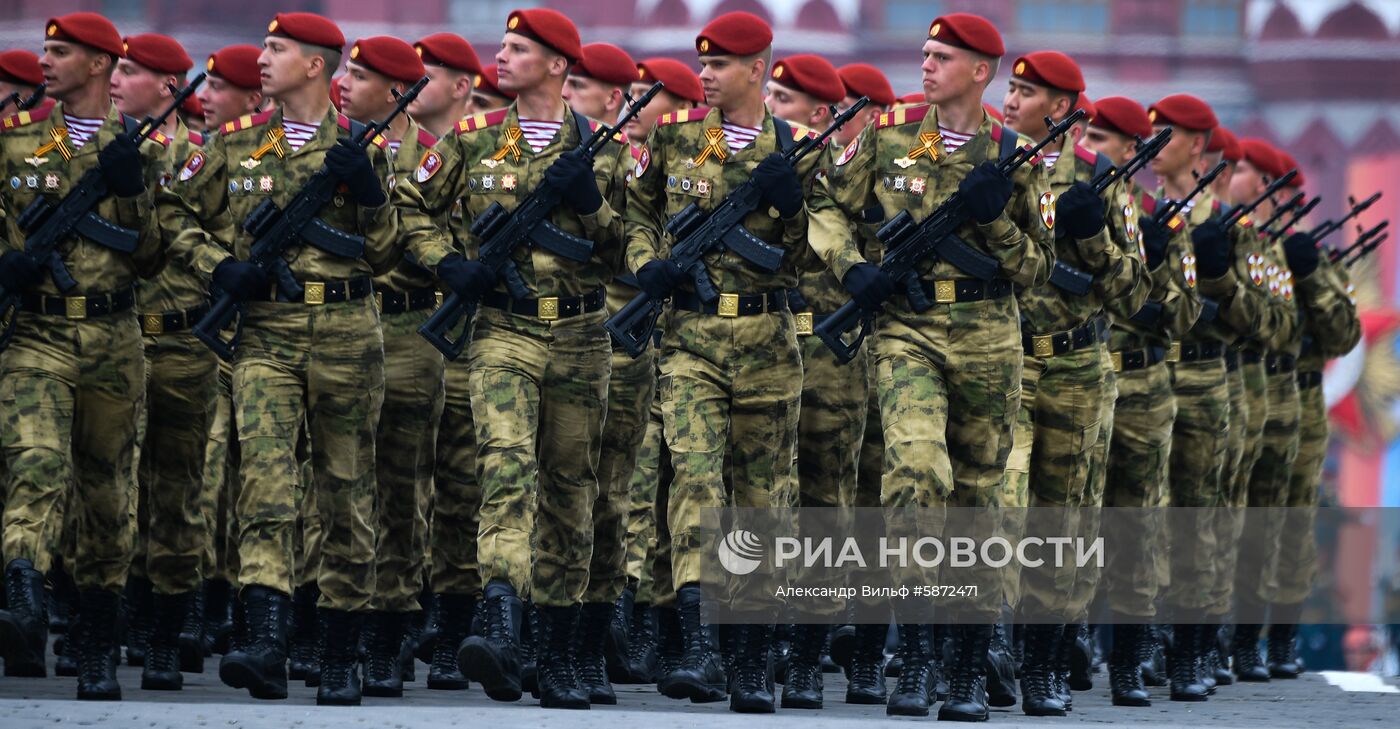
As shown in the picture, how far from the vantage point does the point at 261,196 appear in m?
9.67

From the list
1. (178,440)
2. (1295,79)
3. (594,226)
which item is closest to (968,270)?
(594,226)

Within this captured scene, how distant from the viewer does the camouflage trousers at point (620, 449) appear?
1001cm

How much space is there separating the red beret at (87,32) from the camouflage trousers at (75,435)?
1002 mm

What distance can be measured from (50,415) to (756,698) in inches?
104

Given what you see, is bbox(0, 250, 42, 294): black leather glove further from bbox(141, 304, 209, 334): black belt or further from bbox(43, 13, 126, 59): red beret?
bbox(141, 304, 209, 334): black belt

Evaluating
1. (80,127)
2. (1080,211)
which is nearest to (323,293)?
(80,127)

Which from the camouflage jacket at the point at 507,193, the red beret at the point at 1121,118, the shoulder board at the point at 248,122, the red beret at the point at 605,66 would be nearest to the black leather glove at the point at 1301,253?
the red beret at the point at 1121,118

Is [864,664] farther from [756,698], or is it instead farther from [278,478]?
[278,478]

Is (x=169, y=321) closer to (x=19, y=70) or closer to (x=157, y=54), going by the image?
(x=157, y=54)

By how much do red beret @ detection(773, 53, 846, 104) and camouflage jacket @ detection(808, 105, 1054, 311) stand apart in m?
2.06

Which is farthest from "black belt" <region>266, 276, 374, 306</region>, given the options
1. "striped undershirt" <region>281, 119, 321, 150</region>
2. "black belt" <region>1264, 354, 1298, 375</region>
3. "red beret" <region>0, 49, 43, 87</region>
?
"black belt" <region>1264, 354, 1298, 375</region>

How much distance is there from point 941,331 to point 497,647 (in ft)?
6.24

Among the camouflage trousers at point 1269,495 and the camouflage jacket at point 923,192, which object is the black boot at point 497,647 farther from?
the camouflage trousers at point 1269,495

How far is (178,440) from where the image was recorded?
1041cm
